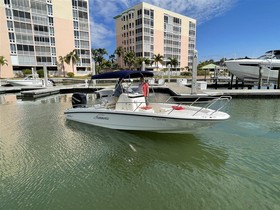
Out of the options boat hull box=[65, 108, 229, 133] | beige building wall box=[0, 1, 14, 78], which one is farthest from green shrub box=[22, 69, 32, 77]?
boat hull box=[65, 108, 229, 133]

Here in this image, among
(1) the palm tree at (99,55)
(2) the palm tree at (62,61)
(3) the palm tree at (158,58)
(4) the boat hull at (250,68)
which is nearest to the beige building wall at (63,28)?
(2) the palm tree at (62,61)

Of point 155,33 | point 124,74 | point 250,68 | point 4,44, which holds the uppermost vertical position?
point 155,33

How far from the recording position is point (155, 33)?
63.4 meters

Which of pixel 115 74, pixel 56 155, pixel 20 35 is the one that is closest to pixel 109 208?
pixel 56 155

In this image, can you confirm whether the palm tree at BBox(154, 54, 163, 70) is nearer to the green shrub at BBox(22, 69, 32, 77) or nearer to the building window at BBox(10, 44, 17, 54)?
the green shrub at BBox(22, 69, 32, 77)

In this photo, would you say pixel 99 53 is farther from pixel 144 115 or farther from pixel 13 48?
pixel 144 115

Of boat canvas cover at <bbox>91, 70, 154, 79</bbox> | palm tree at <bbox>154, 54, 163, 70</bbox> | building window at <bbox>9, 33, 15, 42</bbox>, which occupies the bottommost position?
boat canvas cover at <bbox>91, 70, 154, 79</bbox>

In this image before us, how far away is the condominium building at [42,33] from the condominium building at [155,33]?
16810 mm

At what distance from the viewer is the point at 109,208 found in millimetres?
3420

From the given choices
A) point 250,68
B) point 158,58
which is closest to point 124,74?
point 250,68

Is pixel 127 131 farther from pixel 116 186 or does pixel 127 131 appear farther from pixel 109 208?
pixel 109 208

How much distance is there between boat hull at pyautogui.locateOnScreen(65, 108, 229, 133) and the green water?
14.3 inches

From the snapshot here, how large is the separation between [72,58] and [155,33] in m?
29.6

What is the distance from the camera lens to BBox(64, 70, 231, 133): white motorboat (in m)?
5.64
